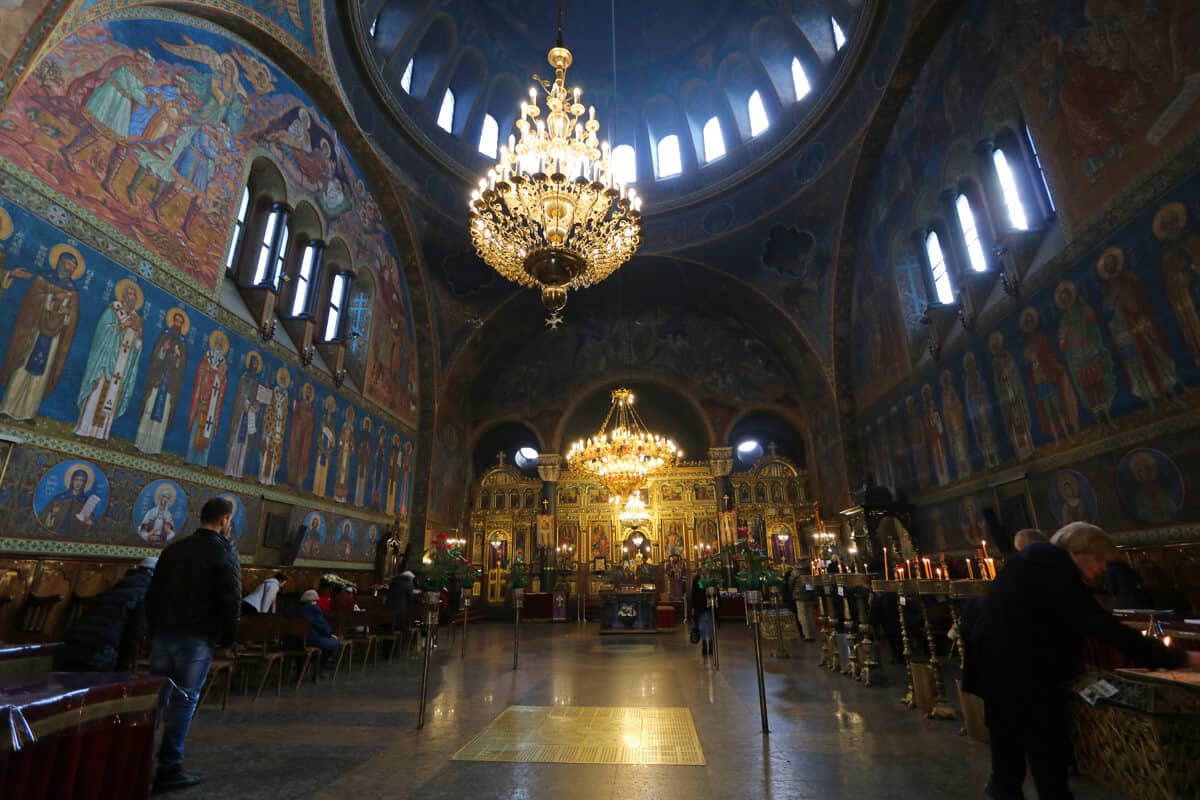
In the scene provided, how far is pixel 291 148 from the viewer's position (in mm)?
10836

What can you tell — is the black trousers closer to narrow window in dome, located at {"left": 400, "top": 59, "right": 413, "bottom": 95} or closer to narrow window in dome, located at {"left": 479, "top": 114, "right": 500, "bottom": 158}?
narrow window in dome, located at {"left": 400, "top": 59, "right": 413, "bottom": 95}

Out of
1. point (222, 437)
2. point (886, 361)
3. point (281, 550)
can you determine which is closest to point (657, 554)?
point (886, 361)

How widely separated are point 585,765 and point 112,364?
25.0ft

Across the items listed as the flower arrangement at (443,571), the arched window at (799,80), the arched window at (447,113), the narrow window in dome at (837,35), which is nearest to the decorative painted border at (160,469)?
the flower arrangement at (443,571)

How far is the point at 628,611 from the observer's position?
12742 mm

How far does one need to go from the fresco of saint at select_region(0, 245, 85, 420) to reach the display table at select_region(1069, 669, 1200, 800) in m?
9.10

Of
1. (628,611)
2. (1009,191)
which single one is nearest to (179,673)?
(628,611)

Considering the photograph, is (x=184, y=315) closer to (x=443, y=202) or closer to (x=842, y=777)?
(x=443, y=202)

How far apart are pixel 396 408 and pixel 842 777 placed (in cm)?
1388

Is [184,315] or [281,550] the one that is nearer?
[184,315]

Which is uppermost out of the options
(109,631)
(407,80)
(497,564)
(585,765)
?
(407,80)

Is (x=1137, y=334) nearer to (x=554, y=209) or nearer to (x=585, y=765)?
(x=554, y=209)

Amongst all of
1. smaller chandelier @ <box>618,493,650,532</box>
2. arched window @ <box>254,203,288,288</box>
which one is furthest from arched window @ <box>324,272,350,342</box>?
smaller chandelier @ <box>618,493,650,532</box>

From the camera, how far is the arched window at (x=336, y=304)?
12.6m
